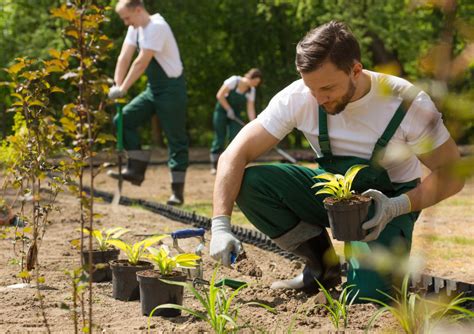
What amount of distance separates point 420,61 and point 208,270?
3549 mm

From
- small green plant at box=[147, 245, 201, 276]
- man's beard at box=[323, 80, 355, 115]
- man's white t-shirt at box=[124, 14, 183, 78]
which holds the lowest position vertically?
small green plant at box=[147, 245, 201, 276]

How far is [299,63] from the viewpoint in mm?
3344

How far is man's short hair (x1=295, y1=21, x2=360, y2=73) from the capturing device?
10.8 feet

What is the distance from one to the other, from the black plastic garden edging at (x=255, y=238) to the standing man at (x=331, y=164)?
30 centimetres

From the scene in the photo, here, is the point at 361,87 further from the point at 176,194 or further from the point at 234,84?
the point at 234,84

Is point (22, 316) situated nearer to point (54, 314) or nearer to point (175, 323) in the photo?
point (54, 314)

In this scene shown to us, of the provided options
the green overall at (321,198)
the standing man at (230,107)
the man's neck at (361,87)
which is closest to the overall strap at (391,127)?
the green overall at (321,198)

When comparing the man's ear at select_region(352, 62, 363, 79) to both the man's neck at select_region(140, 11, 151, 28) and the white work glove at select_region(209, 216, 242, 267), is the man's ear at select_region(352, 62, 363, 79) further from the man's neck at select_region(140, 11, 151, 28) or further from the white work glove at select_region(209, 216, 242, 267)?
the man's neck at select_region(140, 11, 151, 28)

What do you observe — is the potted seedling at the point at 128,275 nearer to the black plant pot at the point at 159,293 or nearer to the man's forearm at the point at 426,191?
the black plant pot at the point at 159,293

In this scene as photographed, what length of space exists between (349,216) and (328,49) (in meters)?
0.72

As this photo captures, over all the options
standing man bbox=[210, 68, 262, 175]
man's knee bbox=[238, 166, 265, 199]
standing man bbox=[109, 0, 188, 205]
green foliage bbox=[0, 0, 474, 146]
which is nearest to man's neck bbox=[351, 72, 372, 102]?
man's knee bbox=[238, 166, 265, 199]

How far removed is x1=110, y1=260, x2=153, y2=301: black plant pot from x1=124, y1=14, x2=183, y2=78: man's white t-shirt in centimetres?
401

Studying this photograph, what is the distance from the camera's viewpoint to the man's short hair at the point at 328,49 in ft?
10.8

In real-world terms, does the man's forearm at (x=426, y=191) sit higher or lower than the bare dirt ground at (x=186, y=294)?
higher
